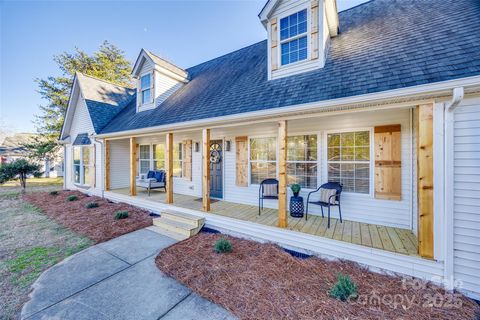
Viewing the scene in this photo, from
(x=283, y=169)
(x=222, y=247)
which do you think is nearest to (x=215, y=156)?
(x=283, y=169)

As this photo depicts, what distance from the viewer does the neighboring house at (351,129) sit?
8.63 ft

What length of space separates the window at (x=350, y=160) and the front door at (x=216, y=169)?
133 inches

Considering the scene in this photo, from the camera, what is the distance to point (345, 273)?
2.96 meters

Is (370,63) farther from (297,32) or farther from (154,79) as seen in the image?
(154,79)

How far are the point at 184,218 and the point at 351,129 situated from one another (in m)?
4.55

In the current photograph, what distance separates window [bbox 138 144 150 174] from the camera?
882 centimetres

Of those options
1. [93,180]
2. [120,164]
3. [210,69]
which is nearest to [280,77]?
[210,69]

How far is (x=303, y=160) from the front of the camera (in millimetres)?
5051

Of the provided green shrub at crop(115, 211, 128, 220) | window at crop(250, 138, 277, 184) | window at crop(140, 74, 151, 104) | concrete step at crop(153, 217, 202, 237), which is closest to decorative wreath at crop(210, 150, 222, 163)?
window at crop(250, 138, 277, 184)

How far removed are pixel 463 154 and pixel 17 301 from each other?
245 inches

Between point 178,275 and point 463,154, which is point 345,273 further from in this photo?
point 178,275

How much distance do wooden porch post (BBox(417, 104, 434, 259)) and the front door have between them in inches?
196

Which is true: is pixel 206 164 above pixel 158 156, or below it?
below

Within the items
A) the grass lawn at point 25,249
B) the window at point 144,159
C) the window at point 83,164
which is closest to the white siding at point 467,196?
the grass lawn at point 25,249
